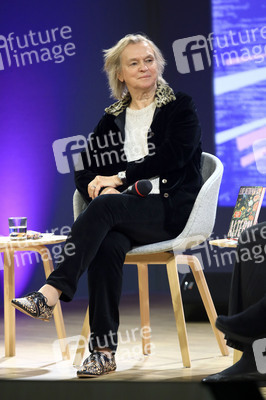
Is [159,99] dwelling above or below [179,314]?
above

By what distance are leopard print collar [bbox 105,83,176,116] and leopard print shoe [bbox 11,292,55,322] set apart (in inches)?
37.8

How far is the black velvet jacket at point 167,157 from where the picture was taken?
2.64 m

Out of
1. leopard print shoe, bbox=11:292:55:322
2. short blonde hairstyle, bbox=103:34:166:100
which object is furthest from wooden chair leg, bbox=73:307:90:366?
short blonde hairstyle, bbox=103:34:166:100

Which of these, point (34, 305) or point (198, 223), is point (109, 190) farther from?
point (34, 305)

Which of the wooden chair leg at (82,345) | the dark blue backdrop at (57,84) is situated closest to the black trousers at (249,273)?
the wooden chair leg at (82,345)

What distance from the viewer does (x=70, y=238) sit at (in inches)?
93.4

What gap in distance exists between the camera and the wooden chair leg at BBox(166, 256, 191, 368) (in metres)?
2.58

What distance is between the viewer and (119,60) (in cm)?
292

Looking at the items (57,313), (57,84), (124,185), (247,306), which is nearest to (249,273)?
(247,306)

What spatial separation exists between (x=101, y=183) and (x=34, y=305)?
0.69 m

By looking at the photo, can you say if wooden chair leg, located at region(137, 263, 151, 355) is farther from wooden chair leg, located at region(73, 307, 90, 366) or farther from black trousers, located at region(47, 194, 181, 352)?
black trousers, located at region(47, 194, 181, 352)

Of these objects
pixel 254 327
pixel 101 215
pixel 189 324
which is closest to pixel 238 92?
pixel 189 324

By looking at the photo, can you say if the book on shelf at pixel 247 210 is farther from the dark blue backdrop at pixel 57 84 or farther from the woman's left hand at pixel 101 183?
the dark blue backdrop at pixel 57 84

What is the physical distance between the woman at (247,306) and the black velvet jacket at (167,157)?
49 cm
